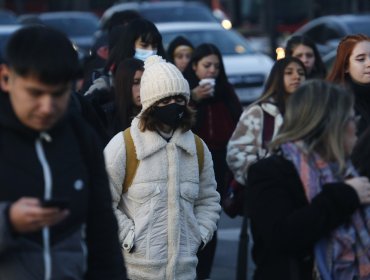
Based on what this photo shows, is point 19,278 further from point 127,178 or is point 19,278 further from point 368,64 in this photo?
point 368,64

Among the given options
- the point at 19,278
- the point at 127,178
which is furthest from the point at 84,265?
the point at 127,178

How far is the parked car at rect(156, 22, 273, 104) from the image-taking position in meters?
17.8

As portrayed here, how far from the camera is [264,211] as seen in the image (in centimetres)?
420

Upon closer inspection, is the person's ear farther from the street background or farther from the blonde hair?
the street background

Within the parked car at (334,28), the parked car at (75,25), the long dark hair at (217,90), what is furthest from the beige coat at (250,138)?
the parked car at (75,25)

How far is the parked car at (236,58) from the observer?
700 inches

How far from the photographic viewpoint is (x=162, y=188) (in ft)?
18.9

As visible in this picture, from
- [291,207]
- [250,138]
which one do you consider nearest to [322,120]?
[291,207]

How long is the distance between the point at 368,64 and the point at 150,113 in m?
1.91

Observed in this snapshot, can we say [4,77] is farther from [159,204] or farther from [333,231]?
[159,204]

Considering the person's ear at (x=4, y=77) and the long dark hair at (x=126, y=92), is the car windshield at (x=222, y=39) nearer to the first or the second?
the long dark hair at (x=126, y=92)

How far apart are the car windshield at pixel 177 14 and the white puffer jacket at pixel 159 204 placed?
669 inches

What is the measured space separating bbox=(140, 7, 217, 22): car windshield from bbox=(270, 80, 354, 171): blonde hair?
61.2 feet

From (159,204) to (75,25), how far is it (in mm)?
25974
